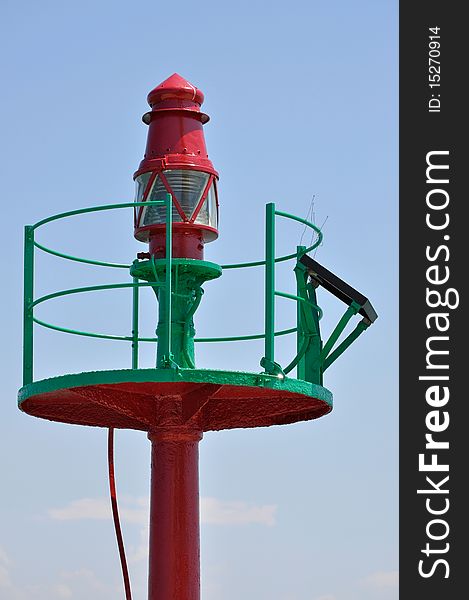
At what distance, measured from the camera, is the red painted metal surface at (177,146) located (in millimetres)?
19312

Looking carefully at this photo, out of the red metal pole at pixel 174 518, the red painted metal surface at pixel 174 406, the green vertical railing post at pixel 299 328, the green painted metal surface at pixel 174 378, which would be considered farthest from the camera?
the green vertical railing post at pixel 299 328

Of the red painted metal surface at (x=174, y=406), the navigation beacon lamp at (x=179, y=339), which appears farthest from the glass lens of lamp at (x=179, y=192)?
the red painted metal surface at (x=174, y=406)

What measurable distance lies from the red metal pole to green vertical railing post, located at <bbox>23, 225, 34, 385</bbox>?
1629mm

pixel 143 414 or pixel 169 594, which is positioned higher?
pixel 143 414

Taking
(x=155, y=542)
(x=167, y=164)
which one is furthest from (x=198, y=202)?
(x=155, y=542)

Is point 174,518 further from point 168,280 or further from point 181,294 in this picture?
point 168,280

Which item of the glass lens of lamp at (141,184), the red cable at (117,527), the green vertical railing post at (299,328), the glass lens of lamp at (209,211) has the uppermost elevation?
the glass lens of lamp at (141,184)

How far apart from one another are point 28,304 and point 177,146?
7.85 feet

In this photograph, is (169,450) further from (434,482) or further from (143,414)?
(434,482)

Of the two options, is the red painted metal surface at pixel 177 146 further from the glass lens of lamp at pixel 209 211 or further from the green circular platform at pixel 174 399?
the green circular platform at pixel 174 399

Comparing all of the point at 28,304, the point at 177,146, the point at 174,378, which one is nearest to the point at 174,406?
the point at 174,378

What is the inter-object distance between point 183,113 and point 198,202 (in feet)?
3.43

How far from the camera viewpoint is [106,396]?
62.6ft

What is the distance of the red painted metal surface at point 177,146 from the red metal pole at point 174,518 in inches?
84.7
